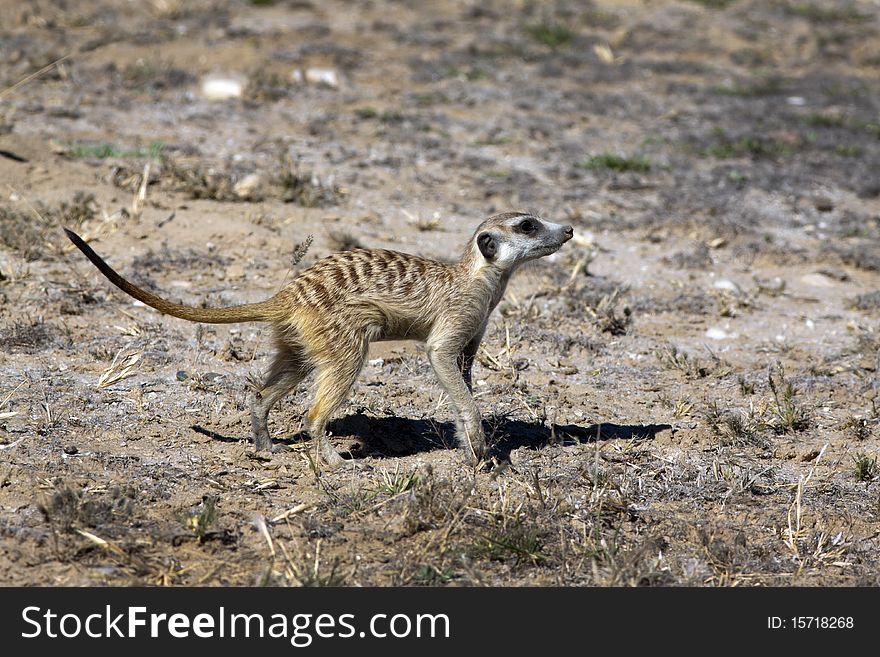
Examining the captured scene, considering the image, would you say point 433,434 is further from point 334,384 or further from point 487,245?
point 487,245

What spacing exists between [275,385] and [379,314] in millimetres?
634

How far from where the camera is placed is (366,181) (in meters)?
9.06

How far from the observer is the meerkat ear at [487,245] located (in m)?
5.21

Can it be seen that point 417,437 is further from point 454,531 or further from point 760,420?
point 760,420

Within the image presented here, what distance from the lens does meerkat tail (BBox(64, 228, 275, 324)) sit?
4.38 m

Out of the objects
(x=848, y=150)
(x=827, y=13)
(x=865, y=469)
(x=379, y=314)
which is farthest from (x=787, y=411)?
(x=827, y=13)

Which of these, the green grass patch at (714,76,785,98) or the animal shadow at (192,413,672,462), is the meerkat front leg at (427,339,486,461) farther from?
the green grass patch at (714,76,785,98)

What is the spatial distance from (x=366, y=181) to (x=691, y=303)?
3.07m

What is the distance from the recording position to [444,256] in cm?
777

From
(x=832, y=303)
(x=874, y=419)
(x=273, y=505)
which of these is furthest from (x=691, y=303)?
(x=273, y=505)

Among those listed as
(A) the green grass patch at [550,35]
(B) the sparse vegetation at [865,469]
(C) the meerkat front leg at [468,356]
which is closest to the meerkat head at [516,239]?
(C) the meerkat front leg at [468,356]

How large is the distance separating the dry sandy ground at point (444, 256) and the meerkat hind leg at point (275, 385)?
15cm

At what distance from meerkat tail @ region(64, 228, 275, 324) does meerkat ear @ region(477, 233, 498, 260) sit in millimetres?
1059

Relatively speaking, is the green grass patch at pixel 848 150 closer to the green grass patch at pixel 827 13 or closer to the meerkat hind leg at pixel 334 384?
the green grass patch at pixel 827 13
